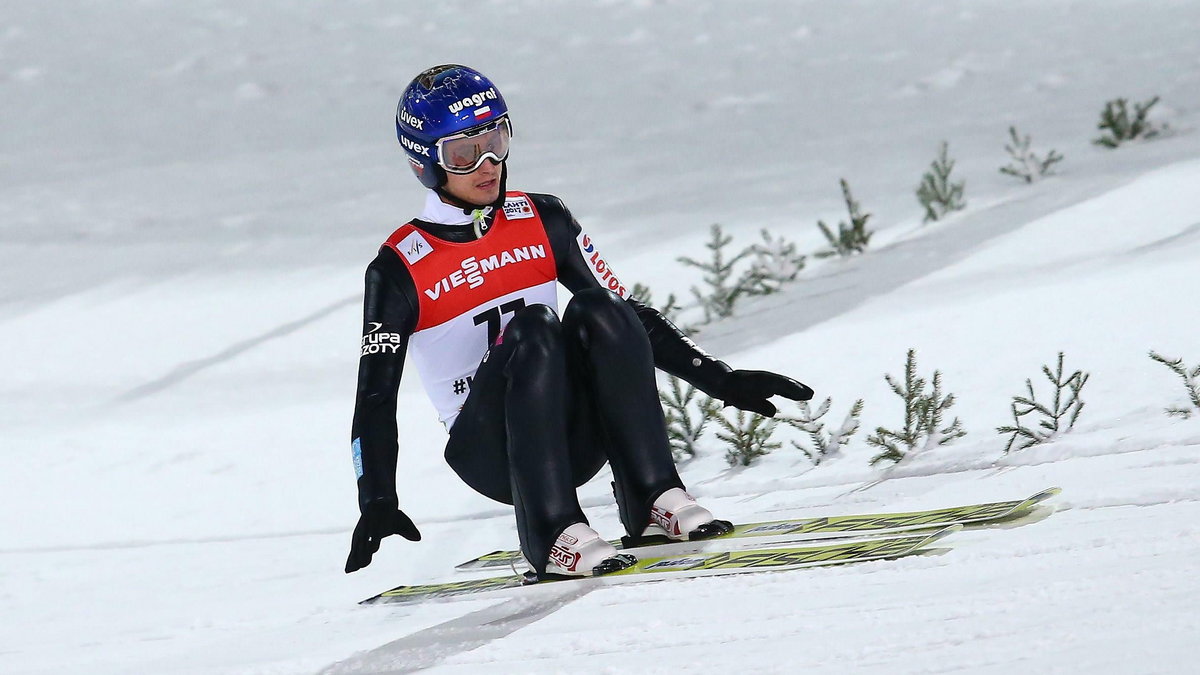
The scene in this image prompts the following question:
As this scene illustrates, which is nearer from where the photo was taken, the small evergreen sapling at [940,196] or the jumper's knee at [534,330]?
the jumper's knee at [534,330]

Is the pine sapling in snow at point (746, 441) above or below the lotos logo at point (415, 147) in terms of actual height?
below

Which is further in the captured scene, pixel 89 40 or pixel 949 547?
pixel 89 40

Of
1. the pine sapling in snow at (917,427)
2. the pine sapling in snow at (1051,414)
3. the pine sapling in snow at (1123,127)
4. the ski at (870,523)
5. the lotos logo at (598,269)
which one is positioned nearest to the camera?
the ski at (870,523)

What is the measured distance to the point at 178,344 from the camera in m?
7.57

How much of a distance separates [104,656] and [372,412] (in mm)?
955

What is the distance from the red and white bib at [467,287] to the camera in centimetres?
376

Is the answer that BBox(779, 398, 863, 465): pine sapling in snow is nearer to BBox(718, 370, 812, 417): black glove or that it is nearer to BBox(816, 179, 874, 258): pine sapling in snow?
BBox(718, 370, 812, 417): black glove

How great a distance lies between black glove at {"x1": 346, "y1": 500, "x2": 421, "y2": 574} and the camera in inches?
133

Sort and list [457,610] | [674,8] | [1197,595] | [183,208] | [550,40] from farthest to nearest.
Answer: [674,8], [550,40], [183,208], [457,610], [1197,595]

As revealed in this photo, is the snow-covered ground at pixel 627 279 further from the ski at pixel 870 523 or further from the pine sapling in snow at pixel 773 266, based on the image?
the pine sapling in snow at pixel 773 266

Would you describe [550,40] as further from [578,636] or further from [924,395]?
[578,636]

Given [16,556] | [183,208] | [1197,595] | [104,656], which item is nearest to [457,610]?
[104,656]

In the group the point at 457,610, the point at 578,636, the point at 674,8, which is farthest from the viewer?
the point at 674,8

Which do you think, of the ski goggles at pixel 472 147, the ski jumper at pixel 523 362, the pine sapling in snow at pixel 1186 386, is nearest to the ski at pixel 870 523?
the ski jumper at pixel 523 362
